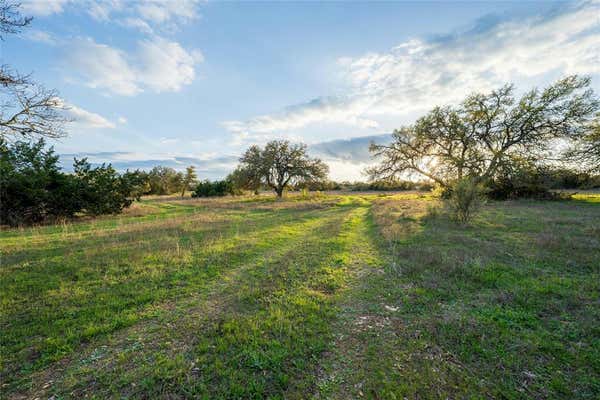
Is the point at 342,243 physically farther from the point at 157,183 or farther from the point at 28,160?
the point at 157,183

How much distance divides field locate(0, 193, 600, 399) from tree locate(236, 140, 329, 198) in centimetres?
2984

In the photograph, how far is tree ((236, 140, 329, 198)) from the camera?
36.8 meters

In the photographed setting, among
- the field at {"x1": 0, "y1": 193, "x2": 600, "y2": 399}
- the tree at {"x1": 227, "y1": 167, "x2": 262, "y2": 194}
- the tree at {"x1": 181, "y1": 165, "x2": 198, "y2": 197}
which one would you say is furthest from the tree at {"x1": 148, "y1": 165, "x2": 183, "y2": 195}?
the field at {"x1": 0, "y1": 193, "x2": 600, "y2": 399}

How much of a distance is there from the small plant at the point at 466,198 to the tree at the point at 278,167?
2695 cm

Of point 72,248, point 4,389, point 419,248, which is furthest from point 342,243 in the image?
point 72,248

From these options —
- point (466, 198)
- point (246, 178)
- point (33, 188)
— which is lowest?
point (466, 198)

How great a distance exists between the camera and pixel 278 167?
38.2m

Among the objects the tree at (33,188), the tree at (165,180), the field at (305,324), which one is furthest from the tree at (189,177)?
the field at (305,324)

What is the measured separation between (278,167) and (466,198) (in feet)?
98.2

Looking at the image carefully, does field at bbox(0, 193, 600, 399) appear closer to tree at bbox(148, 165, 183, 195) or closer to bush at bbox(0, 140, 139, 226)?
bush at bbox(0, 140, 139, 226)

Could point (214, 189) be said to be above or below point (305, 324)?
above

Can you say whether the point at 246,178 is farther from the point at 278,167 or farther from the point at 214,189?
the point at 214,189

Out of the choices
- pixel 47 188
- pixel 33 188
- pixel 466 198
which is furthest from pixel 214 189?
pixel 466 198

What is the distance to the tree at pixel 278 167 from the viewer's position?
36.8 meters
